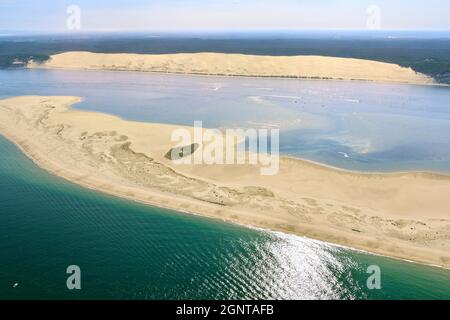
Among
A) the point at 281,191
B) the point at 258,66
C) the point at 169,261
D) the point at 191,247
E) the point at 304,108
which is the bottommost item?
→ the point at 169,261

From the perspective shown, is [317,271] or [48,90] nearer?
[317,271]

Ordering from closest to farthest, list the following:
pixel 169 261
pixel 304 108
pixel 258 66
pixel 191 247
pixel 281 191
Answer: pixel 169 261, pixel 191 247, pixel 281 191, pixel 304 108, pixel 258 66

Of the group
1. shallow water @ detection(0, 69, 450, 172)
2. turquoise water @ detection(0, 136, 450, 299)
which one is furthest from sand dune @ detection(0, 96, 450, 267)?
shallow water @ detection(0, 69, 450, 172)

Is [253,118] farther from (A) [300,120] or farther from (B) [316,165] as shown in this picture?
(B) [316,165]

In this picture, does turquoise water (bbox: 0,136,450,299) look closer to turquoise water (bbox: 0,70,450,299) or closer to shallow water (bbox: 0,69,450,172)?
turquoise water (bbox: 0,70,450,299)

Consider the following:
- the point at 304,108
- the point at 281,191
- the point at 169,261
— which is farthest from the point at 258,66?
the point at 169,261

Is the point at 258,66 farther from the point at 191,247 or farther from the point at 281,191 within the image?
the point at 191,247
